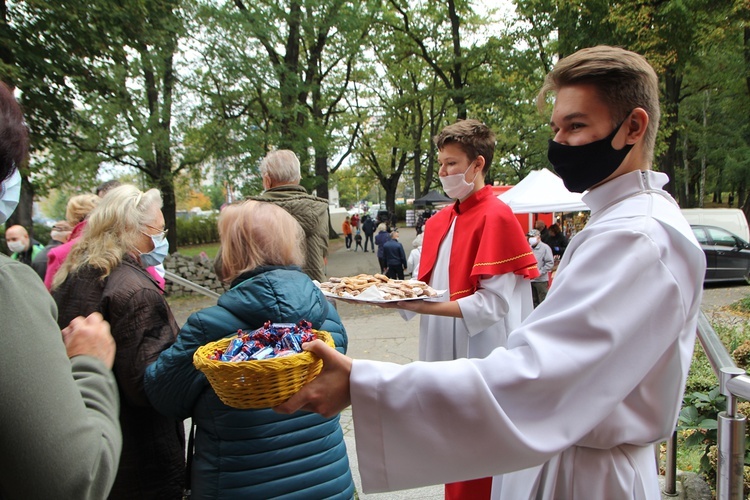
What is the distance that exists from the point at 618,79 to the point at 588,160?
0.21 meters

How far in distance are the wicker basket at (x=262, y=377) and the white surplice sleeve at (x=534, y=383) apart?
125mm

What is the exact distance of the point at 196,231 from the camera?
31.4 metres

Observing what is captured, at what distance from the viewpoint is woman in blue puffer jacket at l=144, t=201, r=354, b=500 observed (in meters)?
1.87

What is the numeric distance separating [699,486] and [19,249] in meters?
7.20

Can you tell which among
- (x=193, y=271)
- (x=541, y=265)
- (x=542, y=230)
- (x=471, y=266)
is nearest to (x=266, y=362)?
(x=471, y=266)

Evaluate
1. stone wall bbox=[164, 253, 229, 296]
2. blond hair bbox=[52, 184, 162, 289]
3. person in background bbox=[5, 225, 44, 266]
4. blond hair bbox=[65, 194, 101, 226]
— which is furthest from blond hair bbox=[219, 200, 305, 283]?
stone wall bbox=[164, 253, 229, 296]

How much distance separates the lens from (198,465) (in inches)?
78.4

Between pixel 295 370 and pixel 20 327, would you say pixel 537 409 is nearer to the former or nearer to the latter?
pixel 295 370

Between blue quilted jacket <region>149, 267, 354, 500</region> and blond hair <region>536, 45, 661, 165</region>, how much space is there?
3.93 feet

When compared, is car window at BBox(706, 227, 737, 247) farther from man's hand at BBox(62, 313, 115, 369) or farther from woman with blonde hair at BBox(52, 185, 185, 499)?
man's hand at BBox(62, 313, 115, 369)

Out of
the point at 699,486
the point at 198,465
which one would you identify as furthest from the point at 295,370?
the point at 699,486

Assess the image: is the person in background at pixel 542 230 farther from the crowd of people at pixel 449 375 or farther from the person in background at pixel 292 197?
the crowd of people at pixel 449 375

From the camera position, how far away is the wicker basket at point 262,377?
110cm

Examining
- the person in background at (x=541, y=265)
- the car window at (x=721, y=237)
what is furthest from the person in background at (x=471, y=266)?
the car window at (x=721, y=237)
